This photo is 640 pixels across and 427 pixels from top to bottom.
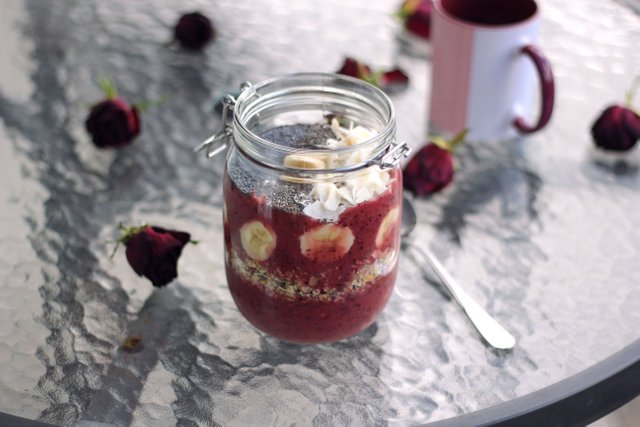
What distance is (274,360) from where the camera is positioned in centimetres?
81

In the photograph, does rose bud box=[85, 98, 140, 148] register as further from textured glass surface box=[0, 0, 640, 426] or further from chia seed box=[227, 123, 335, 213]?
chia seed box=[227, 123, 335, 213]

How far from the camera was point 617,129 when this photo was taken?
102 cm

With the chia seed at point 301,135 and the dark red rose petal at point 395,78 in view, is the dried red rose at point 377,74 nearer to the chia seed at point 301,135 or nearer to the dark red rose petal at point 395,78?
the dark red rose petal at point 395,78

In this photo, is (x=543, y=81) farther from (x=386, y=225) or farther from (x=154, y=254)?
(x=154, y=254)

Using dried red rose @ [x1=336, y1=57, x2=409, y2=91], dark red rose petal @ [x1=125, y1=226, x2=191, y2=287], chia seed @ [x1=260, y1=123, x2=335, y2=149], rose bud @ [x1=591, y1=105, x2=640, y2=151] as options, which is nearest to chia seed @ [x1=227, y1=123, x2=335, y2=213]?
chia seed @ [x1=260, y1=123, x2=335, y2=149]

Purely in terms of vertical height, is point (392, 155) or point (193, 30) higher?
point (392, 155)

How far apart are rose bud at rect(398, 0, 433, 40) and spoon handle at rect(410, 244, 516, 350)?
0.43 meters

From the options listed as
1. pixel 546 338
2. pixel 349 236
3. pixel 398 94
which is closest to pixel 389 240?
pixel 349 236

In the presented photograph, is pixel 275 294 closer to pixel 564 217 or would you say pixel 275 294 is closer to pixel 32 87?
pixel 564 217

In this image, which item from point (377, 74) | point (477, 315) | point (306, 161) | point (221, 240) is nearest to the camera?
point (306, 161)

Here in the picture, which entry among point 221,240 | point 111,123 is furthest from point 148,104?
point 221,240

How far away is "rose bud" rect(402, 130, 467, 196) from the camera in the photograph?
0.97 metres

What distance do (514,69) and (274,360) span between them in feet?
1.46

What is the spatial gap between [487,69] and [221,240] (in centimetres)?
35
